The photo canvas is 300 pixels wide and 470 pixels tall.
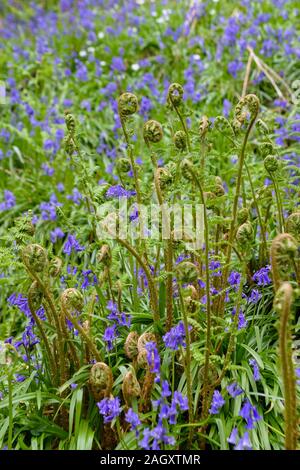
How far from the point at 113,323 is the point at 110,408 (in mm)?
577

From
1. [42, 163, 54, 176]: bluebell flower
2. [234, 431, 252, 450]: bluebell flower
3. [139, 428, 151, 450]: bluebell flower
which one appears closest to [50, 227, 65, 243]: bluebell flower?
[42, 163, 54, 176]: bluebell flower

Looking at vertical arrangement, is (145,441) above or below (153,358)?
below

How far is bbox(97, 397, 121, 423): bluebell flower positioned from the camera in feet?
7.50

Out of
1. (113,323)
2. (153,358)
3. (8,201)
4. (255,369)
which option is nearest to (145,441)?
(153,358)

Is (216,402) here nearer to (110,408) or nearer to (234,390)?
(234,390)

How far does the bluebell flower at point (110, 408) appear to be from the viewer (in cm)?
229

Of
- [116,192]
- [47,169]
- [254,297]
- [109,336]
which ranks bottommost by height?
[109,336]

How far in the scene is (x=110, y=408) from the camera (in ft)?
7.60

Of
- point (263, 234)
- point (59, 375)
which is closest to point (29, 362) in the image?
point (59, 375)

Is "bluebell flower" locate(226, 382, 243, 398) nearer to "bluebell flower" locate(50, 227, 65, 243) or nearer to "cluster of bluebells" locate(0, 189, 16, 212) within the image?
"bluebell flower" locate(50, 227, 65, 243)

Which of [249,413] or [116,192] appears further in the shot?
[116,192]

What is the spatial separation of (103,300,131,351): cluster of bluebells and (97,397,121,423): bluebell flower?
0.35m

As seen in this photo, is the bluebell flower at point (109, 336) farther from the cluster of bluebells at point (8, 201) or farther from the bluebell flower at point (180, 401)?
the cluster of bluebells at point (8, 201)

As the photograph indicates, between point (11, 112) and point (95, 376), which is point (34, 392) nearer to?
point (95, 376)
